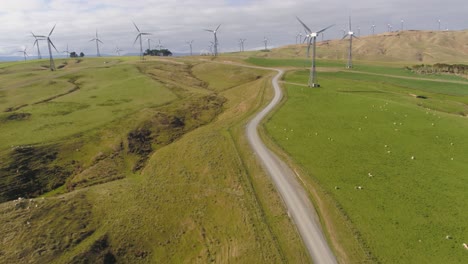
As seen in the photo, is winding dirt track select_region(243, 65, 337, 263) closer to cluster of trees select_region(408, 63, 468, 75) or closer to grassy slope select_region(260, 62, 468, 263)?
grassy slope select_region(260, 62, 468, 263)

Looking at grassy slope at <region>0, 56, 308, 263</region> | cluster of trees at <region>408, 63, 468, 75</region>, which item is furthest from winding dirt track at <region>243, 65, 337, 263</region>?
cluster of trees at <region>408, 63, 468, 75</region>

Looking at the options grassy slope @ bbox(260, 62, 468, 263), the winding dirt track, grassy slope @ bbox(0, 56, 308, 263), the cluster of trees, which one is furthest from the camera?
the cluster of trees

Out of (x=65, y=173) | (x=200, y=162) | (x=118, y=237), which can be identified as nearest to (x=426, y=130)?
(x=200, y=162)

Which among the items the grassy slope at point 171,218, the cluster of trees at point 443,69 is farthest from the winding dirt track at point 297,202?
the cluster of trees at point 443,69

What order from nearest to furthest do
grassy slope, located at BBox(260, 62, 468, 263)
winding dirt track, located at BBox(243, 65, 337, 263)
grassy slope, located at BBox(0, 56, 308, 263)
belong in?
winding dirt track, located at BBox(243, 65, 337, 263), grassy slope, located at BBox(260, 62, 468, 263), grassy slope, located at BBox(0, 56, 308, 263)

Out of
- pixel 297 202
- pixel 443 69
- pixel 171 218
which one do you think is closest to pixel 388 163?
pixel 297 202

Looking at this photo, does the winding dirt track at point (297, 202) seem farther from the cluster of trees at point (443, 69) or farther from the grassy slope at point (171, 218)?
the cluster of trees at point (443, 69)

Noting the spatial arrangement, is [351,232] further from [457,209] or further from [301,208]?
[457,209]
